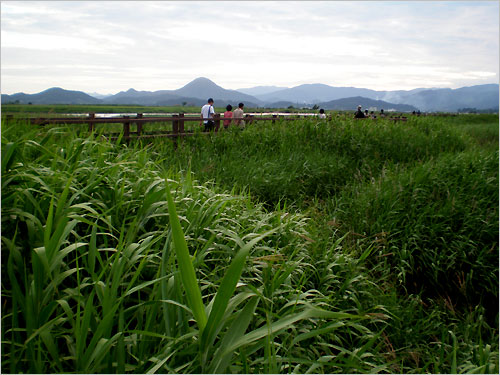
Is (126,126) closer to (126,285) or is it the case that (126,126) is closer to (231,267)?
(126,285)

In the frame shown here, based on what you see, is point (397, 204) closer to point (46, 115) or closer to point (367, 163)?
point (367, 163)

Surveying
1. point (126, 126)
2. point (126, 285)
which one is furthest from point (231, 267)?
point (126, 126)

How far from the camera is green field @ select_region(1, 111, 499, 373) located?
2328 mm

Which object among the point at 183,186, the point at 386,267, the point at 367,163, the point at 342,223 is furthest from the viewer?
the point at 367,163

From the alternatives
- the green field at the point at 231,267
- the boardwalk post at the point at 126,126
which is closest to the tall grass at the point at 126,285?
the green field at the point at 231,267

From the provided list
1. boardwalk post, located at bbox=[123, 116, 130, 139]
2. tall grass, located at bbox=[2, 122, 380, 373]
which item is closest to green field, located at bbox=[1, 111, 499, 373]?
tall grass, located at bbox=[2, 122, 380, 373]

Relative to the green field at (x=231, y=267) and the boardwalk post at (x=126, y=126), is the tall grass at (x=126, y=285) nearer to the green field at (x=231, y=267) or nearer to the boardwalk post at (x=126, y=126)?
the green field at (x=231, y=267)

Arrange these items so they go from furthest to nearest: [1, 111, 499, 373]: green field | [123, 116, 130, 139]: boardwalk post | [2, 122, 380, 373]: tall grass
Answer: [123, 116, 130, 139]: boardwalk post < [1, 111, 499, 373]: green field < [2, 122, 380, 373]: tall grass

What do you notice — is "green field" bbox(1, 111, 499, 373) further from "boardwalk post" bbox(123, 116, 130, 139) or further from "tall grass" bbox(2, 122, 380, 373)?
"boardwalk post" bbox(123, 116, 130, 139)

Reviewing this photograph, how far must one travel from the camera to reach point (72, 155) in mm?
4160

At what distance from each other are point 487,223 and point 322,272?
3.80 m

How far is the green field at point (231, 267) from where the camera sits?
2.33m

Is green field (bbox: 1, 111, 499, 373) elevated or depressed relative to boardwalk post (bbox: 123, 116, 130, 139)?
depressed

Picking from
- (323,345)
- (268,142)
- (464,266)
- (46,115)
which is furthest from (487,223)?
(46,115)
